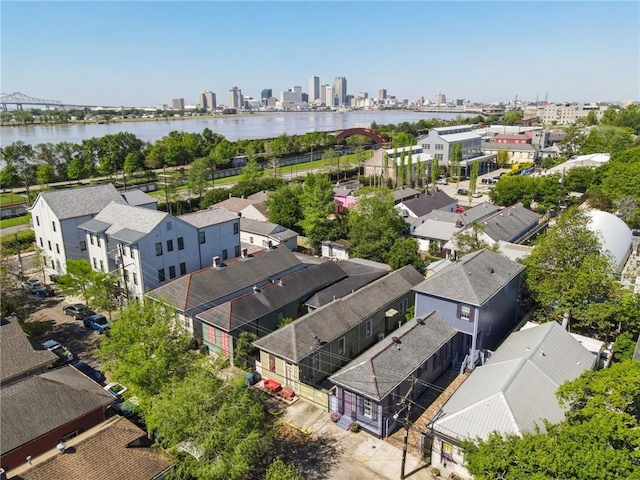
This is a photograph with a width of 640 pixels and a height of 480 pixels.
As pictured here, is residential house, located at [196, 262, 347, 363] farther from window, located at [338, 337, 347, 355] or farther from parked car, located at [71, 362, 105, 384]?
parked car, located at [71, 362, 105, 384]

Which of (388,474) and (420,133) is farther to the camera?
(420,133)

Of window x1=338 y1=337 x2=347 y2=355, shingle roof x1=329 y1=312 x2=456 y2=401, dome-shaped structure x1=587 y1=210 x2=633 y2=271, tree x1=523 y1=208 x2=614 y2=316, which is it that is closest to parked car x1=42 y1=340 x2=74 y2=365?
window x1=338 y1=337 x2=347 y2=355

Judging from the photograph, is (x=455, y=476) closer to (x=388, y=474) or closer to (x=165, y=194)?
(x=388, y=474)

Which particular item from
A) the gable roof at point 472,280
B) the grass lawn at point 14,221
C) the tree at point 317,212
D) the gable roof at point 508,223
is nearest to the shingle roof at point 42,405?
the gable roof at point 472,280

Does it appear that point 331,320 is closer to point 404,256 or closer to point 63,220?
point 404,256

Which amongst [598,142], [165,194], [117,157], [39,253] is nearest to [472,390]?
[39,253]

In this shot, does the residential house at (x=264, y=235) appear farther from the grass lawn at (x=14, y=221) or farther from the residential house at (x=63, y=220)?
the grass lawn at (x=14, y=221)
